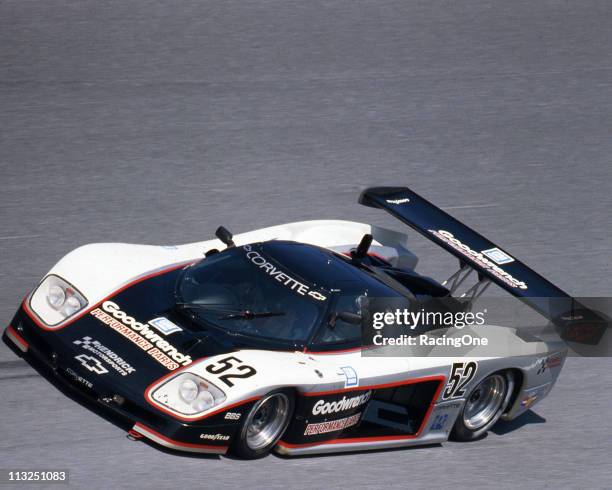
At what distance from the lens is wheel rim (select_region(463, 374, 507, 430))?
21.6ft

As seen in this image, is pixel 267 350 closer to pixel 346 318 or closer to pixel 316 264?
pixel 346 318

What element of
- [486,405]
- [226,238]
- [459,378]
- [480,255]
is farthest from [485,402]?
[226,238]

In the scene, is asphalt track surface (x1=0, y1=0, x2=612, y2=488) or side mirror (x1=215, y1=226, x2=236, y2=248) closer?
asphalt track surface (x1=0, y1=0, x2=612, y2=488)

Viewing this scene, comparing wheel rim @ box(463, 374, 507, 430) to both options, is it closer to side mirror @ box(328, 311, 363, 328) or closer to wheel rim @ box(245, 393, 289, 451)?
side mirror @ box(328, 311, 363, 328)

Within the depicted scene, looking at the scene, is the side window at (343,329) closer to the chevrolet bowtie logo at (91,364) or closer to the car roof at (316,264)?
the car roof at (316,264)

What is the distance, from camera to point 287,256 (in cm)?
666

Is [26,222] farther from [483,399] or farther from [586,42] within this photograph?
[586,42]

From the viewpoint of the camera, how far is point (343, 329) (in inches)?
245

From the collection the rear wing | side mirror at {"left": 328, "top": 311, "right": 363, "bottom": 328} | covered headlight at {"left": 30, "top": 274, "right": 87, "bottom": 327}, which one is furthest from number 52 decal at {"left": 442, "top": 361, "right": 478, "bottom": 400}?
covered headlight at {"left": 30, "top": 274, "right": 87, "bottom": 327}

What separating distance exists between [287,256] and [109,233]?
2.69 meters

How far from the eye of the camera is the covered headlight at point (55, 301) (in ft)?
20.7

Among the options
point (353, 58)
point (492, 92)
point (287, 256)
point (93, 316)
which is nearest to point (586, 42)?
point (492, 92)

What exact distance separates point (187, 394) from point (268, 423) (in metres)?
0.52


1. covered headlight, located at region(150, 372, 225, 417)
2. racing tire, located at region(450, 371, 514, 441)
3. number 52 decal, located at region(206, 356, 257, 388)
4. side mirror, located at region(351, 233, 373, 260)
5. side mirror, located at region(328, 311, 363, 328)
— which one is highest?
side mirror, located at region(351, 233, 373, 260)
